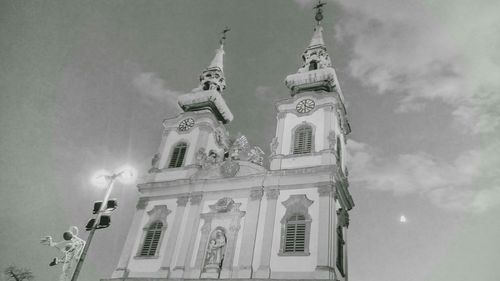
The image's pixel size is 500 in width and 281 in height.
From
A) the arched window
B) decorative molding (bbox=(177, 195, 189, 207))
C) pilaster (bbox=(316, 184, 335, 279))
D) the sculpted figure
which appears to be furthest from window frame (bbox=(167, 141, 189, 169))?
pilaster (bbox=(316, 184, 335, 279))

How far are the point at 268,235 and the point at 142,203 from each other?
31.2 ft

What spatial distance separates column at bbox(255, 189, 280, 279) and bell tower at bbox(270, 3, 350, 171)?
204 centimetres

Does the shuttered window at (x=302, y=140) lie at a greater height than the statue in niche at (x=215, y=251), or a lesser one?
Answer: greater

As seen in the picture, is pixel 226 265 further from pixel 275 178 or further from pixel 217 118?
pixel 217 118

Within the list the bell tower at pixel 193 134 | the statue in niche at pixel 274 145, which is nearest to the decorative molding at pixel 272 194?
the statue in niche at pixel 274 145

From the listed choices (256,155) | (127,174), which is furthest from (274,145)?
(127,174)

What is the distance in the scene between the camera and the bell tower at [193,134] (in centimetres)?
2745

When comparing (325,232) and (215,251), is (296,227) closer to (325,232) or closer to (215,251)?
(325,232)

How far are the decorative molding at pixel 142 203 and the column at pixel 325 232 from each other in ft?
38.0

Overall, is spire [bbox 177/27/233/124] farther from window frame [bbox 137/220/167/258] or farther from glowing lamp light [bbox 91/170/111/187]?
glowing lamp light [bbox 91/170/111/187]

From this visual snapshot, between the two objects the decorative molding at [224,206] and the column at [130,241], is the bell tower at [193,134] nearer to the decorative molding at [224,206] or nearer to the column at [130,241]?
the column at [130,241]

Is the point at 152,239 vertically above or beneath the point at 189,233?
beneath

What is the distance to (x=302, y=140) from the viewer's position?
82.3ft

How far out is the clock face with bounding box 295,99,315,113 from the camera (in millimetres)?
26219
